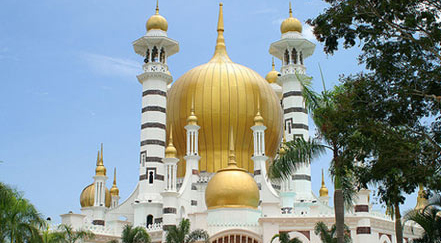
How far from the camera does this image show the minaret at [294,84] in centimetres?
4094

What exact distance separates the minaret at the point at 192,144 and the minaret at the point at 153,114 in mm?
1805

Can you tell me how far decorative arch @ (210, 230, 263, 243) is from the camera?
3228cm

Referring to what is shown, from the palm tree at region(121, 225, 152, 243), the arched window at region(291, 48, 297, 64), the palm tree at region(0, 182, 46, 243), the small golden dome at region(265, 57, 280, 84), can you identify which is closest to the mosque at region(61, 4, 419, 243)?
the arched window at region(291, 48, 297, 64)

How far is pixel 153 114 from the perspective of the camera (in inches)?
1630

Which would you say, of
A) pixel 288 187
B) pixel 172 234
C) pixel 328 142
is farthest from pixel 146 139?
pixel 328 142

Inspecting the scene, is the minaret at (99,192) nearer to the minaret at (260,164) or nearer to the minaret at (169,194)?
the minaret at (169,194)

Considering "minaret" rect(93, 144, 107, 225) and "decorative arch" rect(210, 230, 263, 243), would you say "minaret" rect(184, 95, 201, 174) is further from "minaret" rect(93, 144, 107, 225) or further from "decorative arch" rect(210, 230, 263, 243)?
"decorative arch" rect(210, 230, 263, 243)

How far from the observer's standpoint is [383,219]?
116 feet

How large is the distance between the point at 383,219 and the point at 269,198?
21.7 ft

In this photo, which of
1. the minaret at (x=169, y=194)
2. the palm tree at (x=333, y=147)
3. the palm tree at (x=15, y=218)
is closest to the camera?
the palm tree at (x=333, y=147)

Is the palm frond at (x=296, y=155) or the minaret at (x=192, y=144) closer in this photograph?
the palm frond at (x=296, y=155)

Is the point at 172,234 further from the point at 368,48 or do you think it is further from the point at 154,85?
the point at 154,85

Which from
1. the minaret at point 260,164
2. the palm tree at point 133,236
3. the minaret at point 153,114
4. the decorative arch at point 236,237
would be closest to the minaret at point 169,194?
the minaret at point 153,114

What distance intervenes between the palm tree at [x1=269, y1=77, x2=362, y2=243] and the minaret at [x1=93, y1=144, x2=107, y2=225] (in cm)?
2430
